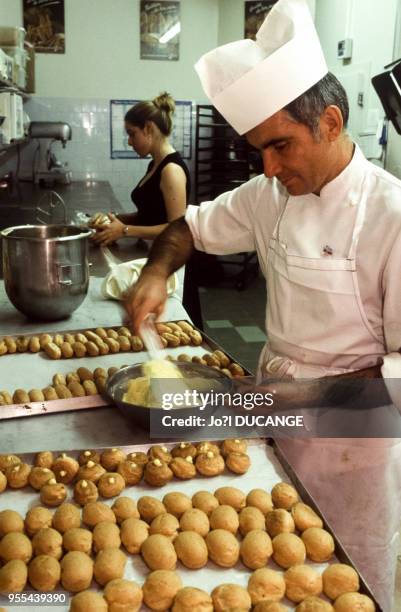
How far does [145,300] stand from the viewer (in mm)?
1711

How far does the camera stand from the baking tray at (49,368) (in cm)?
148

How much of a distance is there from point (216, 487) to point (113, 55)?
247 inches

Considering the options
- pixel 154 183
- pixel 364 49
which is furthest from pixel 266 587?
pixel 364 49

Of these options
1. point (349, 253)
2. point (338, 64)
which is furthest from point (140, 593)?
point (338, 64)

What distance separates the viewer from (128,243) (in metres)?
3.43

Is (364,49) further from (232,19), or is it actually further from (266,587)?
(266,587)

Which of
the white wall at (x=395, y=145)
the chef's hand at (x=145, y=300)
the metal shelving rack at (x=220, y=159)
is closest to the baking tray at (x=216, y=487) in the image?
the chef's hand at (x=145, y=300)

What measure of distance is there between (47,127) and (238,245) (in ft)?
14.6

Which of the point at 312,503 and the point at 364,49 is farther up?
the point at 364,49

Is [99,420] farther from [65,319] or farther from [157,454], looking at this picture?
[65,319]

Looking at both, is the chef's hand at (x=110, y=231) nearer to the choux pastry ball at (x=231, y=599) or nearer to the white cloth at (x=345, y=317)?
the white cloth at (x=345, y=317)

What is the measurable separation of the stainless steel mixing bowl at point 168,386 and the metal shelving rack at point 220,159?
4.95 m

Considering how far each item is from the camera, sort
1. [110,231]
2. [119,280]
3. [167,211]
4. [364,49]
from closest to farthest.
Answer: [119,280] → [110,231] → [167,211] → [364,49]

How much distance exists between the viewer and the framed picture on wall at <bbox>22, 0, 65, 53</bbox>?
6395 millimetres
